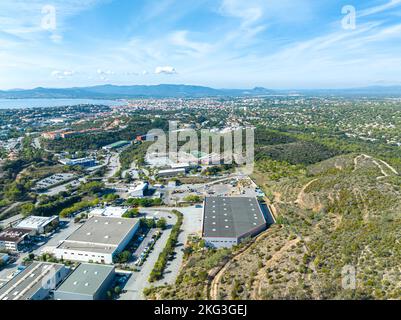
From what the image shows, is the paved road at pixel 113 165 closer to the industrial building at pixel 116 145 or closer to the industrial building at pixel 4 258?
the industrial building at pixel 116 145

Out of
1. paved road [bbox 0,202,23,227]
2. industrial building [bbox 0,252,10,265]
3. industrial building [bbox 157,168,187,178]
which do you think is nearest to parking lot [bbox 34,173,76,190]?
paved road [bbox 0,202,23,227]

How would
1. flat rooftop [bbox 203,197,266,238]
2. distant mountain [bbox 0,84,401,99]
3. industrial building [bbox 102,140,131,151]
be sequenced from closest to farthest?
1. flat rooftop [bbox 203,197,266,238]
2. industrial building [bbox 102,140,131,151]
3. distant mountain [bbox 0,84,401,99]

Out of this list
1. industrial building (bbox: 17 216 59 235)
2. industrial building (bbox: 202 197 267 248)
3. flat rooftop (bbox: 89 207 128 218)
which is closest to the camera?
industrial building (bbox: 202 197 267 248)

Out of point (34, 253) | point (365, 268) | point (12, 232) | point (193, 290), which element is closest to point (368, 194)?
point (365, 268)

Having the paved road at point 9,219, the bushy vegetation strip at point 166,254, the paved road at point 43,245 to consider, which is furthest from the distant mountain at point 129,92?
the bushy vegetation strip at point 166,254

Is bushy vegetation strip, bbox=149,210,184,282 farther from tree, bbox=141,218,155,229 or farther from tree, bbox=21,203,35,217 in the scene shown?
tree, bbox=21,203,35,217

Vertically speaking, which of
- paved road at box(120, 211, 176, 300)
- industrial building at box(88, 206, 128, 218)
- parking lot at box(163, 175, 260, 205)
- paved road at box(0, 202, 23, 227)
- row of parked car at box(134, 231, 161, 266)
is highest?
parking lot at box(163, 175, 260, 205)

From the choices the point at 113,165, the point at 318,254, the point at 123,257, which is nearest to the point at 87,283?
the point at 123,257
